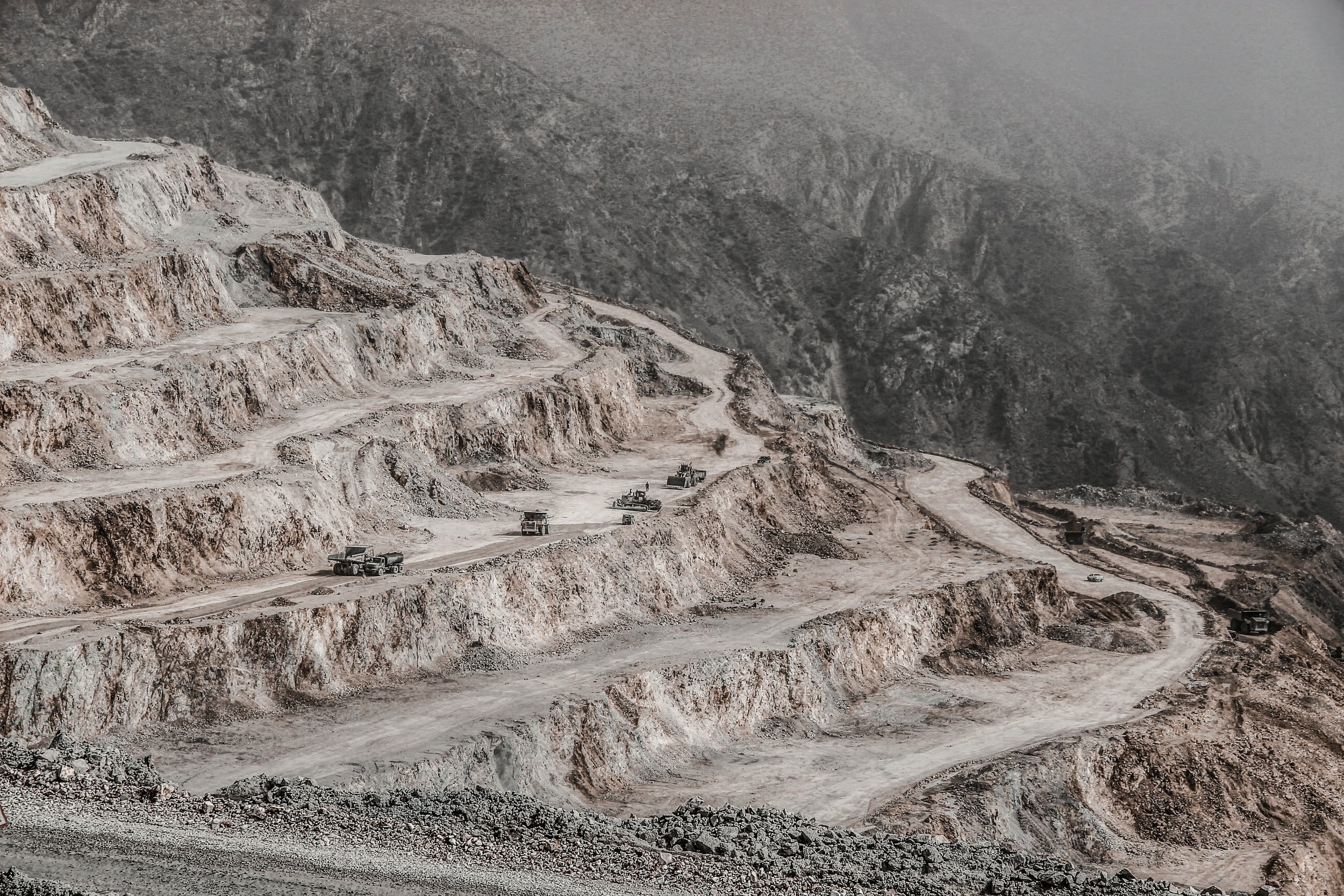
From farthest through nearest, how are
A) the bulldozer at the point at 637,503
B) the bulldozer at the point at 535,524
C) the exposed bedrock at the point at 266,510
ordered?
the bulldozer at the point at 637,503
the bulldozer at the point at 535,524
the exposed bedrock at the point at 266,510

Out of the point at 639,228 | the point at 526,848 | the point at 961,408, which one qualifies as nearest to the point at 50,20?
the point at 639,228

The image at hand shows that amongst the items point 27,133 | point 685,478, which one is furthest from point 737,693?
point 27,133

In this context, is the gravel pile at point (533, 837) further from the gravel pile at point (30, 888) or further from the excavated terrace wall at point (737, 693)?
the excavated terrace wall at point (737, 693)

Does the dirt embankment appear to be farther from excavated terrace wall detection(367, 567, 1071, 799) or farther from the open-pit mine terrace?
excavated terrace wall detection(367, 567, 1071, 799)

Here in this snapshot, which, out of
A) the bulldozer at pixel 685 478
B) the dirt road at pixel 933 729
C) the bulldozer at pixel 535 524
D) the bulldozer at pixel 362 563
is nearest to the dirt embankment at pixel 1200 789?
the dirt road at pixel 933 729

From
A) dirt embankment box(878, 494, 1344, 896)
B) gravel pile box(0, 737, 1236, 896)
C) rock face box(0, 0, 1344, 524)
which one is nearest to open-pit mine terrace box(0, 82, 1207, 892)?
dirt embankment box(878, 494, 1344, 896)

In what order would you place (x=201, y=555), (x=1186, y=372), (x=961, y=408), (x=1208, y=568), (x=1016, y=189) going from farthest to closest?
(x=1016, y=189) < (x=1186, y=372) < (x=961, y=408) < (x=1208, y=568) < (x=201, y=555)

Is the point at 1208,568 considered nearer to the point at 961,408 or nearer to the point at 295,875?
the point at 961,408
